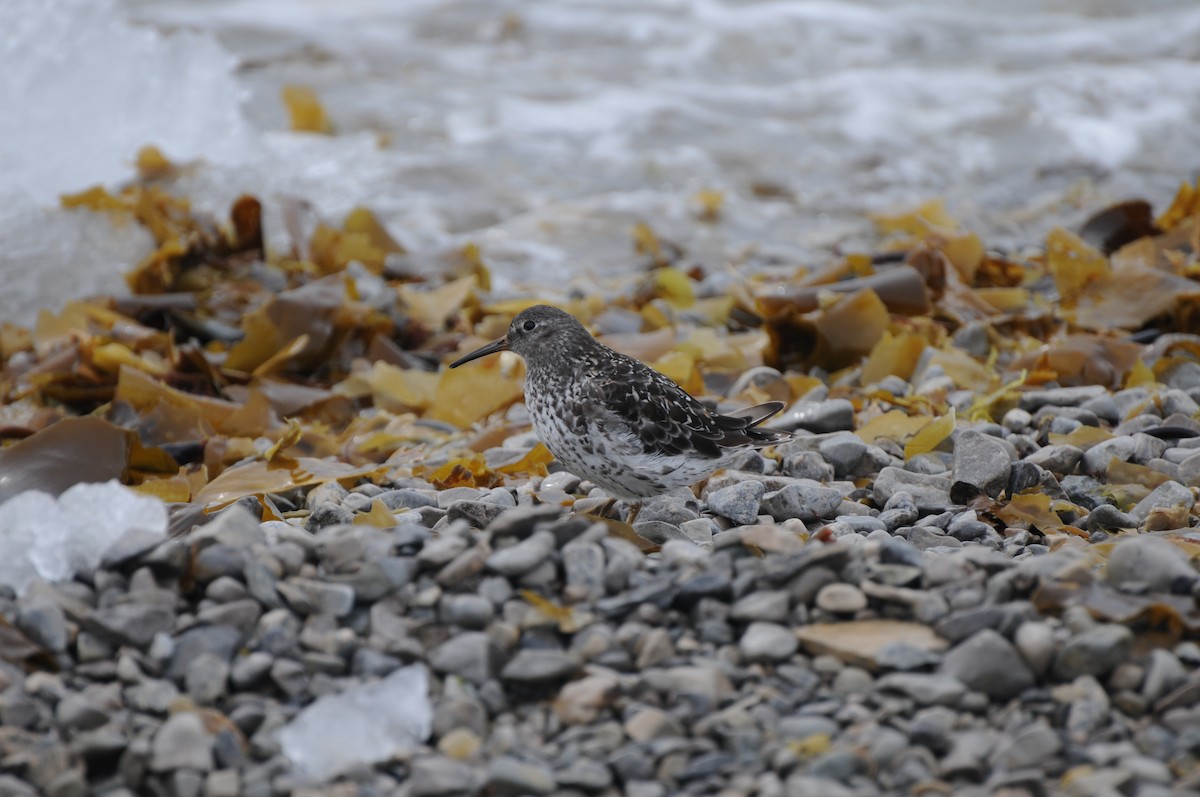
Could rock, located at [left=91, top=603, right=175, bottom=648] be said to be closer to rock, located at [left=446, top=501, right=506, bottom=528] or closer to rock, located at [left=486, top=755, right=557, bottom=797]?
rock, located at [left=486, top=755, right=557, bottom=797]

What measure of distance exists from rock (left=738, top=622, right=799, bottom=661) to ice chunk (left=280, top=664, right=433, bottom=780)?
1.89ft

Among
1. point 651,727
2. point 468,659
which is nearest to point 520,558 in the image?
point 468,659

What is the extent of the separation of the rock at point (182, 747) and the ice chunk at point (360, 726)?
0.42ft

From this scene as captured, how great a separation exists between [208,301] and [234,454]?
1.65 meters

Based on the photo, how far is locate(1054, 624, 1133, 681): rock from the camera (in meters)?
2.18

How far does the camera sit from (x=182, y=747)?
208 centimetres

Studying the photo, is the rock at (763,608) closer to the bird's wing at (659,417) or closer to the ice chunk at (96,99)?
the bird's wing at (659,417)

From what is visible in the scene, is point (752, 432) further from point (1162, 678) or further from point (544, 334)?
point (1162, 678)

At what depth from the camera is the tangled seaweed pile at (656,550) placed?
6.90 feet

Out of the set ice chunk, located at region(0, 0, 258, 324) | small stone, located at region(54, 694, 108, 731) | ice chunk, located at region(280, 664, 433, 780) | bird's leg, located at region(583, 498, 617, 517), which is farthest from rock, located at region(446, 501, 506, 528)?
ice chunk, located at region(0, 0, 258, 324)

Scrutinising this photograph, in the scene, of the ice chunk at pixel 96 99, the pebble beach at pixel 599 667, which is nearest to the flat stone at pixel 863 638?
the pebble beach at pixel 599 667

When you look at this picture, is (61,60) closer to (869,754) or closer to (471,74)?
(471,74)

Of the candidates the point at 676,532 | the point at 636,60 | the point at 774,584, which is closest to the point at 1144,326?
the point at 676,532

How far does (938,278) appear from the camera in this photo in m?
5.25
